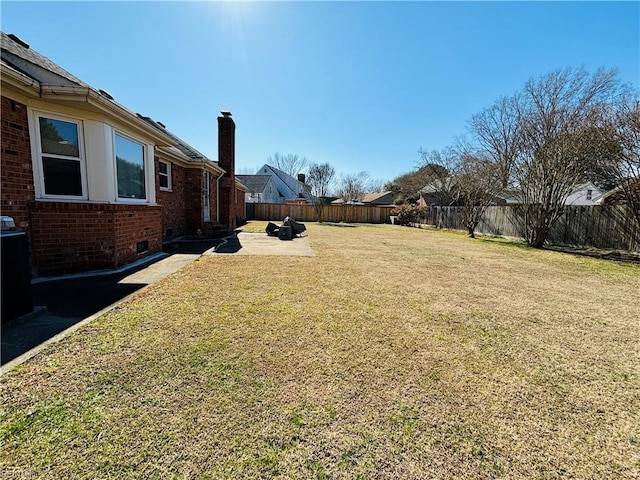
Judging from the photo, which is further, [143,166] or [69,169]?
[143,166]

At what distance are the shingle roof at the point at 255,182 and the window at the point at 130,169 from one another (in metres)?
25.0

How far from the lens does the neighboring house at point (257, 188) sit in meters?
31.6

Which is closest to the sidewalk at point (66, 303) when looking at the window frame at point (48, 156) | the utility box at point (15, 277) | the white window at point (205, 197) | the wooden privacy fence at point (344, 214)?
→ the utility box at point (15, 277)

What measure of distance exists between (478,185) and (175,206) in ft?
54.0

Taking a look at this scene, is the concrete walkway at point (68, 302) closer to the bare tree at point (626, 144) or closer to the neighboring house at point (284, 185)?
Result: the bare tree at point (626, 144)

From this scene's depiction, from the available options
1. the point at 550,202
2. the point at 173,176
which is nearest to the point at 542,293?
the point at 550,202

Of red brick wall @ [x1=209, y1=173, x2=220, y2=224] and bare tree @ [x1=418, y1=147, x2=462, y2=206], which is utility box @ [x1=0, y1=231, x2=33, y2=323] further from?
bare tree @ [x1=418, y1=147, x2=462, y2=206]

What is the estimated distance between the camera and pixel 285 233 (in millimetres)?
12195

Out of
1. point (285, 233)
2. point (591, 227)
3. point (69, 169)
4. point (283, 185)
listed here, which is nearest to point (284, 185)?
point (283, 185)

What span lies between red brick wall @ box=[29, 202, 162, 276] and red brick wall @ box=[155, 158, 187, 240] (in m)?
3.88

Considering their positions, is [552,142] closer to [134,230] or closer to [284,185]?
[134,230]

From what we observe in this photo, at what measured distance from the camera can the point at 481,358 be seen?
2.91 metres

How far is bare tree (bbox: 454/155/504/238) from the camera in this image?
15977mm

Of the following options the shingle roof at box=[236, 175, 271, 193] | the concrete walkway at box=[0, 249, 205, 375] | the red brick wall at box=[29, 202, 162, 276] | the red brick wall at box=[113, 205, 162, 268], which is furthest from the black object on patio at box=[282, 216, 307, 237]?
the shingle roof at box=[236, 175, 271, 193]
